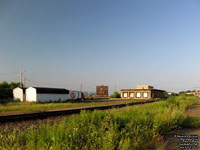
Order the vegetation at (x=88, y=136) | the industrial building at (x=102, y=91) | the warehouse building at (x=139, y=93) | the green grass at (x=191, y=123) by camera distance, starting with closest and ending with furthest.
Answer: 1. the vegetation at (x=88, y=136)
2. the green grass at (x=191, y=123)
3. the warehouse building at (x=139, y=93)
4. the industrial building at (x=102, y=91)

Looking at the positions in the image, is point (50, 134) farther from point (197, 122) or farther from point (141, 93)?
point (141, 93)

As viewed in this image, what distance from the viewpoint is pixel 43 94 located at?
3086 centimetres

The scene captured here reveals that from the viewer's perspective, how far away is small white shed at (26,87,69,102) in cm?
2987

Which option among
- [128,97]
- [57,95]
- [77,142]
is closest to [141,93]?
[128,97]

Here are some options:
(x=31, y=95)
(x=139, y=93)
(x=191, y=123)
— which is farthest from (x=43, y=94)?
(x=139, y=93)

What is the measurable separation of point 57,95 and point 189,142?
30.0 meters

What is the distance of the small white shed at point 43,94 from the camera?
98.0 ft

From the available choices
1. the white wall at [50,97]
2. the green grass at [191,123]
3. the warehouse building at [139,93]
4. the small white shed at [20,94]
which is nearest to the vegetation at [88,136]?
the green grass at [191,123]

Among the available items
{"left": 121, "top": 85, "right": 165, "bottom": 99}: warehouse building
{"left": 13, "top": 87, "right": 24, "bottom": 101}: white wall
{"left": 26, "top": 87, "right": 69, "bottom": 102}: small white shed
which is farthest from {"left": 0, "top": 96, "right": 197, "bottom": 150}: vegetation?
{"left": 121, "top": 85, "right": 165, "bottom": 99}: warehouse building

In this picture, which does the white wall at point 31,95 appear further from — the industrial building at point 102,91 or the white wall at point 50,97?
the industrial building at point 102,91

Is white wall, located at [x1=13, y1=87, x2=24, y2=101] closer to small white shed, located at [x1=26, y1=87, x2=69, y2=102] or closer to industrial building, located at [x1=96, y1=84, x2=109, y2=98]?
small white shed, located at [x1=26, y1=87, x2=69, y2=102]

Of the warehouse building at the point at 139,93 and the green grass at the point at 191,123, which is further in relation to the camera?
the warehouse building at the point at 139,93

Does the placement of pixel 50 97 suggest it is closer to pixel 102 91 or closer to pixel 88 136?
pixel 88 136

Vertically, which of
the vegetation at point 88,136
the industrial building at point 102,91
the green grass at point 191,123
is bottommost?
the industrial building at point 102,91
